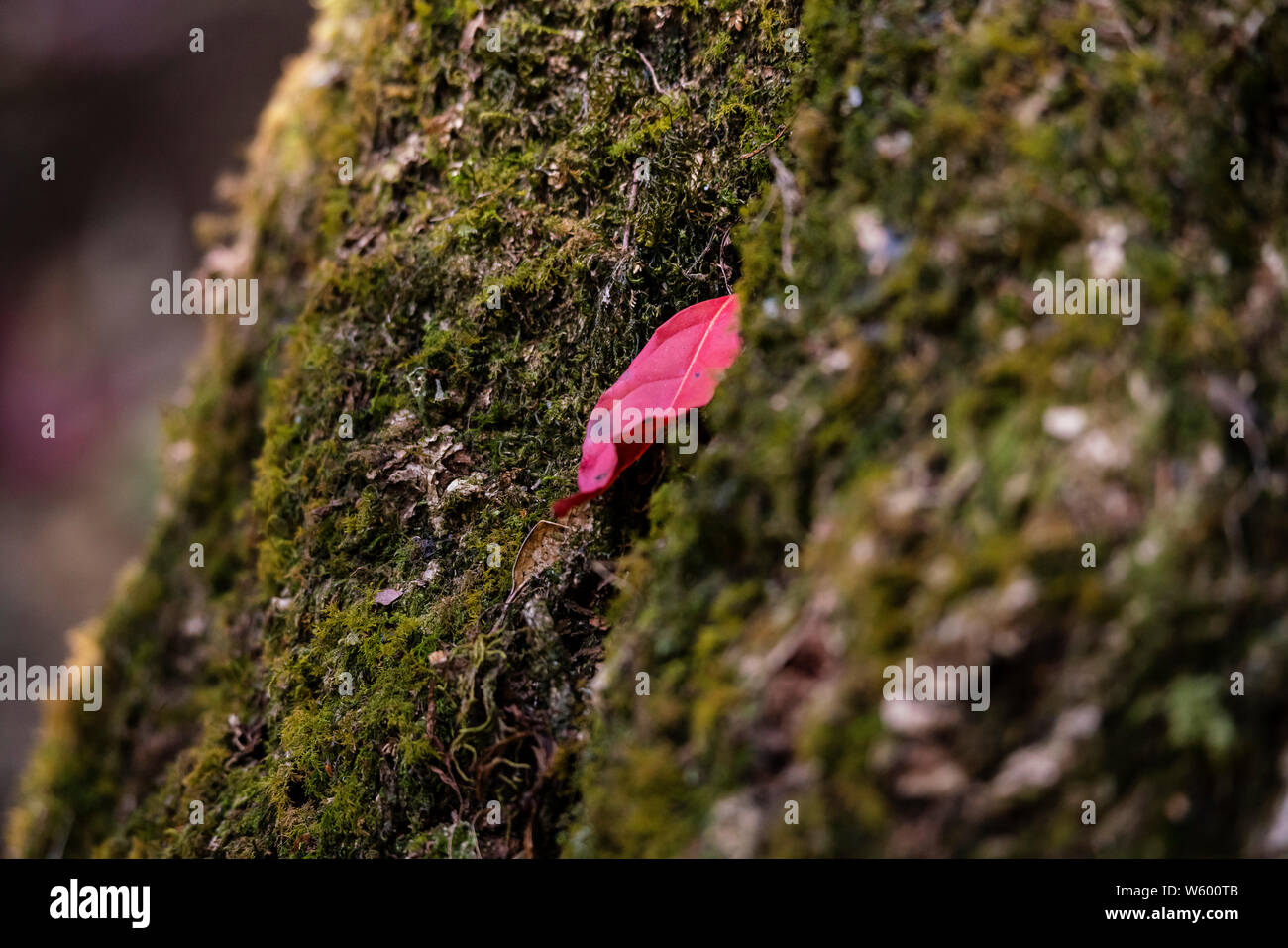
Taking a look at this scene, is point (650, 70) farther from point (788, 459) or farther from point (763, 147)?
point (788, 459)

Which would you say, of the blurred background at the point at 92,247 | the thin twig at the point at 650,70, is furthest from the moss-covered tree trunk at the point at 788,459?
the blurred background at the point at 92,247

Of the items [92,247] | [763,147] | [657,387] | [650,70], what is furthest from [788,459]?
[92,247]

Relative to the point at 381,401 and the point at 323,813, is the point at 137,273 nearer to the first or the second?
the point at 381,401

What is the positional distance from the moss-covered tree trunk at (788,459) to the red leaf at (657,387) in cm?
11

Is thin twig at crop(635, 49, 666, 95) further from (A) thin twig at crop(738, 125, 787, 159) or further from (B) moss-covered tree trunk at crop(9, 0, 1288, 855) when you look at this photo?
(A) thin twig at crop(738, 125, 787, 159)

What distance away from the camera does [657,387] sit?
6.19ft

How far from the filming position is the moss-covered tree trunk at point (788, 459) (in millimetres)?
1164

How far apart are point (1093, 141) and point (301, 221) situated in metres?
2.89

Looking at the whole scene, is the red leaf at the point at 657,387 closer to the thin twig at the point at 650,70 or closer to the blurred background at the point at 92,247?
the thin twig at the point at 650,70

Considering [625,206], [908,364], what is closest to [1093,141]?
[908,364]

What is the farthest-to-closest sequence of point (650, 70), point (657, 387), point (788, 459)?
point (650, 70) < point (657, 387) < point (788, 459)

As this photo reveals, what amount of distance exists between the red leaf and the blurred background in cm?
510

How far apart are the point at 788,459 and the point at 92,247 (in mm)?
6619
